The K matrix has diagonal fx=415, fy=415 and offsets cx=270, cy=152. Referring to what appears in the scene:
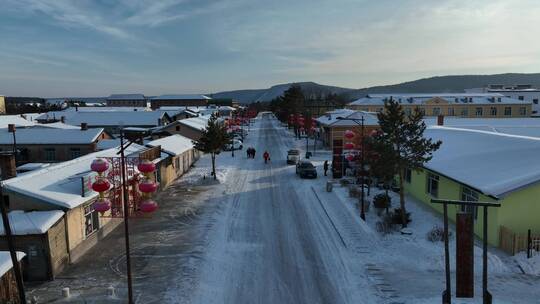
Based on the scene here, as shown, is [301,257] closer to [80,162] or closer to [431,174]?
[431,174]

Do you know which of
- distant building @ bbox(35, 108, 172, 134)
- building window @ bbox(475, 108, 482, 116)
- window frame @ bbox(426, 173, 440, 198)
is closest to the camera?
window frame @ bbox(426, 173, 440, 198)

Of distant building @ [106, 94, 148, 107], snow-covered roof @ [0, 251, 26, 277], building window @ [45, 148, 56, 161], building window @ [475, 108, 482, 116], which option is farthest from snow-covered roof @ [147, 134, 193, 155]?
distant building @ [106, 94, 148, 107]

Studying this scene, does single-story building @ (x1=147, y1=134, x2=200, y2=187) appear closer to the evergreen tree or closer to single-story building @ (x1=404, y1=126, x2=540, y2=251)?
the evergreen tree

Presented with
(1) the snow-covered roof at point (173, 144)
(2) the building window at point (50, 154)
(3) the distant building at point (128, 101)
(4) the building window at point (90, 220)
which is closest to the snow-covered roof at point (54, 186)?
(4) the building window at point (90, 220)

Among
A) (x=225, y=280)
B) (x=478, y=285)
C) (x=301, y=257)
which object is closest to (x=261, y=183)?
(x=301, y=257)

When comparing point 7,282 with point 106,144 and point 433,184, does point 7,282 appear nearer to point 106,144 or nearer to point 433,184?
point 433,184

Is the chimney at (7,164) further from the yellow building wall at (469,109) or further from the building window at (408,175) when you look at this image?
the yellow building wall at (469,109)
